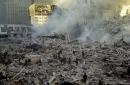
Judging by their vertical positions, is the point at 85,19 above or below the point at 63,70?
above

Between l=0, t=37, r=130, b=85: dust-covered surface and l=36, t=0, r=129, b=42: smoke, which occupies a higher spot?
l=36, t=0, r=129, b=42: smoke

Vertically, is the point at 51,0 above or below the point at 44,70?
above

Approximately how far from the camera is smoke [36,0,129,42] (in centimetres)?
3556

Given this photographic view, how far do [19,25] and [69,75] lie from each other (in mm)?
42061

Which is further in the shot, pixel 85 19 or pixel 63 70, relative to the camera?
pixel 85 19

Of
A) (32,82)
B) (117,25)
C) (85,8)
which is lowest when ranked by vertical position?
(32,82)

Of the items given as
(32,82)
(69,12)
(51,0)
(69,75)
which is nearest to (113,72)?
(69,75)

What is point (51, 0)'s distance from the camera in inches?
2413

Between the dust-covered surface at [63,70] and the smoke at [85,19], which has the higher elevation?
the smoke at [85,19]

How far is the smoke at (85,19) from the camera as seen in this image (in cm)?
3556

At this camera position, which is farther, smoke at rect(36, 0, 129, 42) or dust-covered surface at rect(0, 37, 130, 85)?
smoke at rect(36, 0, 129, 42)

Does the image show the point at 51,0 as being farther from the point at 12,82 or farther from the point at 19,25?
the point at 12,82

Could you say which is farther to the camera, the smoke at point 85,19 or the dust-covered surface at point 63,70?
the smoke at point 85,19

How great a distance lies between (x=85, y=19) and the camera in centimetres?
4000
